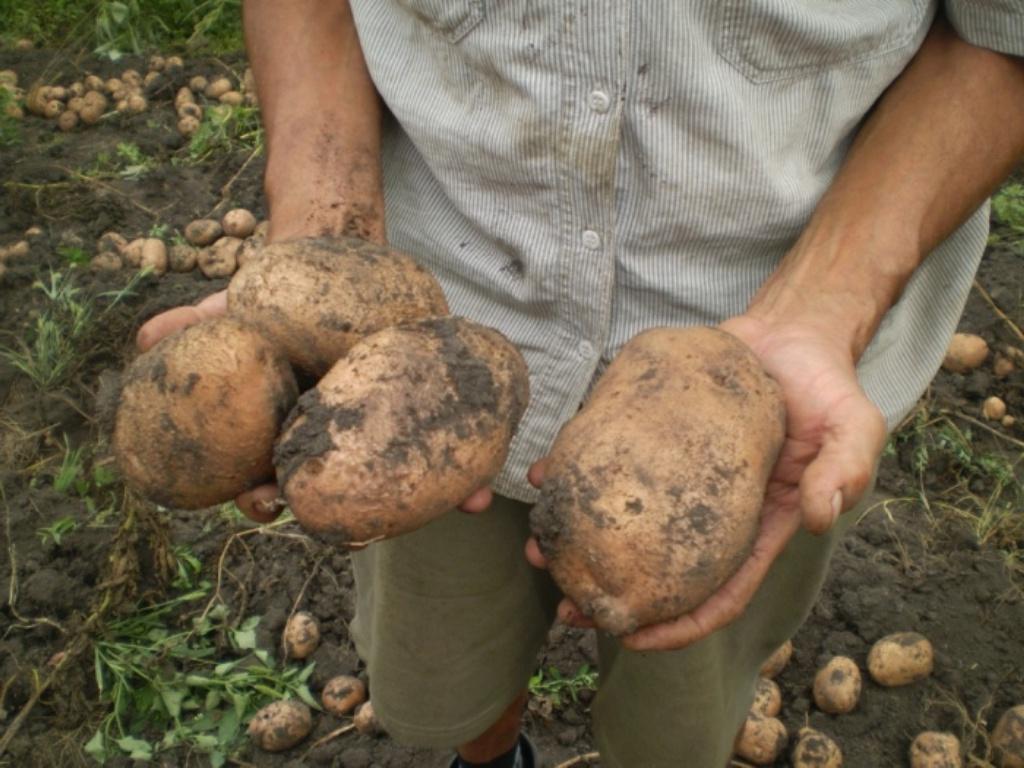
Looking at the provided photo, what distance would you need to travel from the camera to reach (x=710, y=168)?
1.43 m

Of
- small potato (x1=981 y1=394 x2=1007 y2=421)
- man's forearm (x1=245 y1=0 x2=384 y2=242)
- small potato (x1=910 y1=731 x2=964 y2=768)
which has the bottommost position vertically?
small potato (x1=910 y1=731 x2=964 y2=768)

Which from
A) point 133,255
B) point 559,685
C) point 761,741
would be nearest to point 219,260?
point 133,255

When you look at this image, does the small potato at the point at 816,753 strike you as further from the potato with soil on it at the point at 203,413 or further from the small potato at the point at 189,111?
the small potato at the point at 189,111

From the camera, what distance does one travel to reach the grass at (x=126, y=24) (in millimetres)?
4773

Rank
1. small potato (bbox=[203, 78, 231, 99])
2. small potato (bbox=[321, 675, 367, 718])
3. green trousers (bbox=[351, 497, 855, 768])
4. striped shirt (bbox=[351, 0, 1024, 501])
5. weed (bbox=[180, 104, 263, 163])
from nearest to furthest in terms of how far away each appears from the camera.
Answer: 1. striped shirt (bbox=[351, 0, 1024, 501])
2. green trousers (bbox=[351, 497, 855, 768])
3. small potato (bbox=[321, 675, 367, 718])
4. weed (bbox=[180, 104, 263, 163])
5. small potato (bbox=[203, 78, 231, 99])

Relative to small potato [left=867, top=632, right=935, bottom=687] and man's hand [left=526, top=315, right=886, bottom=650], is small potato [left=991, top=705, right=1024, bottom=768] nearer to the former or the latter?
small potato [left=867, top=632, right=935, bottom=687]

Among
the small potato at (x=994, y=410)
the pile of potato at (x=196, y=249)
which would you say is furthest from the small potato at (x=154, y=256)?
the small potato at (x=994, y=410)

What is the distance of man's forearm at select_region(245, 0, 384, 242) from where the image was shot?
1651 mm

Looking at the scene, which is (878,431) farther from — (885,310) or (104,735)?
(104,735)

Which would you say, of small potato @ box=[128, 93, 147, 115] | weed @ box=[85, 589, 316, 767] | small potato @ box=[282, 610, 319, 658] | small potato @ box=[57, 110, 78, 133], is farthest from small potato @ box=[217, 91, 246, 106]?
small potato @ box=[282, 610, 319, 658]

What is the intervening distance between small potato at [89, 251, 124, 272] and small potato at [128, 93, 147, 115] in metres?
1.06

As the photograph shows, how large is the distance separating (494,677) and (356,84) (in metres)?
1.14

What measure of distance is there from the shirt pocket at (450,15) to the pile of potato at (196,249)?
7.25 feet

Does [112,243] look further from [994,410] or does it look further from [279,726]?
[994,410]
